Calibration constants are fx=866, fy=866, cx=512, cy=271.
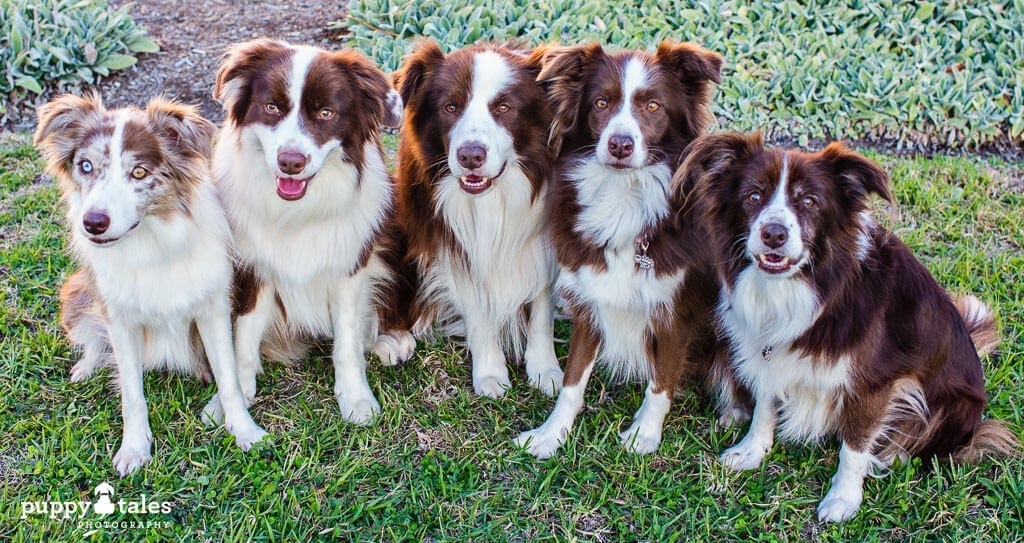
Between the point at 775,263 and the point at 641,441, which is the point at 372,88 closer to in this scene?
the point at 775,263

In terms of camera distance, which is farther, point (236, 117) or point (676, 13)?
point (676, 13)

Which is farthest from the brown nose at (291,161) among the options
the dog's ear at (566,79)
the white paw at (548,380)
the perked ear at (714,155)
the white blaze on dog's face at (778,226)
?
the white blaze on dog's face at (778,226)

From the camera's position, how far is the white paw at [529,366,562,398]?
4336 millimetres

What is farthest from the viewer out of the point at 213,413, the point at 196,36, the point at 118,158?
the point at 196,36

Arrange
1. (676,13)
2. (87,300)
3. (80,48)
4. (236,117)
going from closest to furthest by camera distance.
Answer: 1. (236,117)
2. (87,300)
3. (80,48)
4. (676,13)

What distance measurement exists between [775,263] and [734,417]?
3.68 ft

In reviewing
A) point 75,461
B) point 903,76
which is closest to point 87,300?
point 75,461

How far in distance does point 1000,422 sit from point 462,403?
7.94ft

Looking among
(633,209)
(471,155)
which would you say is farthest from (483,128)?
(633,209)

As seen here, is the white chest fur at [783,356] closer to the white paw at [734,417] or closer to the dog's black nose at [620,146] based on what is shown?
the white paw at [734,417]

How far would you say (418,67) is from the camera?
12.8 feet

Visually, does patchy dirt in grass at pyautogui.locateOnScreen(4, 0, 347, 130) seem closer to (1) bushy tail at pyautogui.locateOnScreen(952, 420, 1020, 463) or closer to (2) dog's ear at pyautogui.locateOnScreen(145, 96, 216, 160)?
(2) dog's ear at pyautogui.locateOnScreen(145, 96, 216, 160)

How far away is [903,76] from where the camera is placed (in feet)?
23.0

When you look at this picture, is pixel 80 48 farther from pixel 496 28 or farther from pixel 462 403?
pixel 462 403
